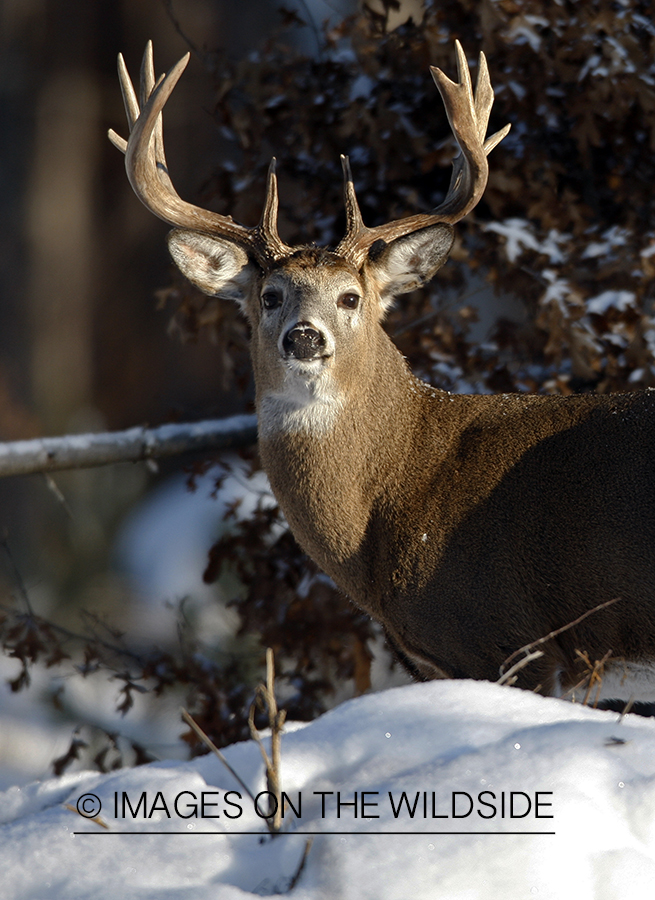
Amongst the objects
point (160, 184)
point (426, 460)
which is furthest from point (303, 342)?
point (160, 184)

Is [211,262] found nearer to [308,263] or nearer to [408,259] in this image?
[308,263]

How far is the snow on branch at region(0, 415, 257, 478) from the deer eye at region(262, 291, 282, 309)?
203cm

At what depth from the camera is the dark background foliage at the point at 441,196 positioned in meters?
5.55

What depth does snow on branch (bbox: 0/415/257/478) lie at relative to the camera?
5.99 meters

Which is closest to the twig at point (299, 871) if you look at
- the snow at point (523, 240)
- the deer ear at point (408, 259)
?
the deer ear at point (408, 259)

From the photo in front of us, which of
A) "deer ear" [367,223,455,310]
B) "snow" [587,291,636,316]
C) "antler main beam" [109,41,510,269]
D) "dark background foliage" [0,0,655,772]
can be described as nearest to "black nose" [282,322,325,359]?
"antler main beam" [109,41,510,269]

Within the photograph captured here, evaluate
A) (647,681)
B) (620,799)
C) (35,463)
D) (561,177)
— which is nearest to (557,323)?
(561,177)

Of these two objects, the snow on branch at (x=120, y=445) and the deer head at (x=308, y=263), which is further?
the snow on branch at (x=120, y=445)

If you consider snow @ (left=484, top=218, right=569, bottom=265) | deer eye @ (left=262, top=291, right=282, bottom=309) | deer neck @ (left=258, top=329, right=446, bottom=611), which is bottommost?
deer neck @ (left=258, top=329, right=446, bottom=611)

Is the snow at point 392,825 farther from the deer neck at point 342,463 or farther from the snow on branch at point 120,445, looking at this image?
the snow on branch at point 120,445

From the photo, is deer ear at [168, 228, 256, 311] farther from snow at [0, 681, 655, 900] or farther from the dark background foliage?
snow at [0, 681, 655, 900]

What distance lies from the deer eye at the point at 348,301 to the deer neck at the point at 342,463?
0.26 m

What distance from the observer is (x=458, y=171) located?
461cm

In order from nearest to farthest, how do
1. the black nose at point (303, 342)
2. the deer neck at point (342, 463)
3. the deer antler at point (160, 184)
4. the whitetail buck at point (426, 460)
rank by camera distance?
the whitetail buck at point (426, 460), the black nose at point (303, 342), the deer neck at point (342, 463), the deer antler at point (160, 184)
